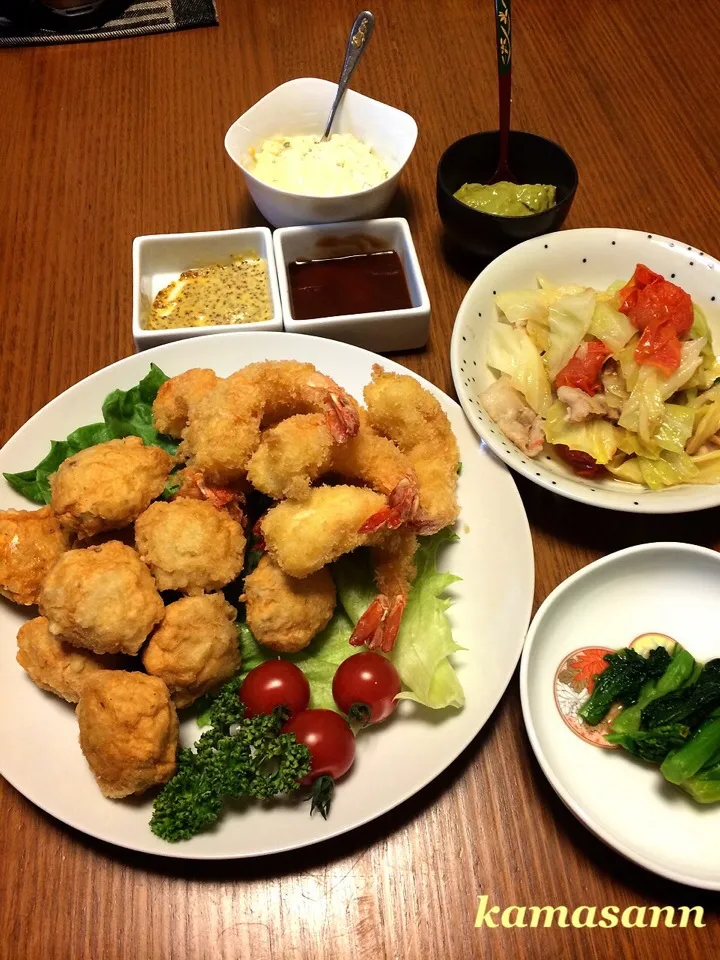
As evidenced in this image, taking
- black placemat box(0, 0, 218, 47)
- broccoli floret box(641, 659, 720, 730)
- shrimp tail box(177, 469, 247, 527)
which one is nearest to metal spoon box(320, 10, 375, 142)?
black placemat box(0, 0, 218, 47)

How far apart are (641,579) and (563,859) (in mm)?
719

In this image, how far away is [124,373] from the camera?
2.14 m

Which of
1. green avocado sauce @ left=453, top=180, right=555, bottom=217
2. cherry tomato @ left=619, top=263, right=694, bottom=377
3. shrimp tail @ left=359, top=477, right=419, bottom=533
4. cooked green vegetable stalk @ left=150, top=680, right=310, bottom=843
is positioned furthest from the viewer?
green avocado sauce @ left=453, top=180, right=555, bottom=217

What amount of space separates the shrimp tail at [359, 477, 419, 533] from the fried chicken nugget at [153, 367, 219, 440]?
65 centimetres

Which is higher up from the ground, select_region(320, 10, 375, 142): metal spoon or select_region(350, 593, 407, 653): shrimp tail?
select_region(320, 10, 375, 142): metal spoon

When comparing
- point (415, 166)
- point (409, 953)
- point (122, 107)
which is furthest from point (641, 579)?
point (122, 107)

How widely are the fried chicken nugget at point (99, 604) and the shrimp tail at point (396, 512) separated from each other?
0.55m

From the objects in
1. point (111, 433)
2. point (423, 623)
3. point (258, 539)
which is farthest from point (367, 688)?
point (111, 433)

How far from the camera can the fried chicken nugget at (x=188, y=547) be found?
1719mm

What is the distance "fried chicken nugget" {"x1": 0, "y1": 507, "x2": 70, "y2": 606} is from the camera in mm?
1740

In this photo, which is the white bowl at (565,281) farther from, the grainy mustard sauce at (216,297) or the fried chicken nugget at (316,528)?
the grainy mustard sauce at (216,297)

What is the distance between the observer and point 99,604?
1598 millimetres

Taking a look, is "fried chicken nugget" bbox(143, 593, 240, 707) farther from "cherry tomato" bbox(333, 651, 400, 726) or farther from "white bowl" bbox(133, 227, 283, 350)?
"white bowl" bbox(133, 227, 283, 350)
